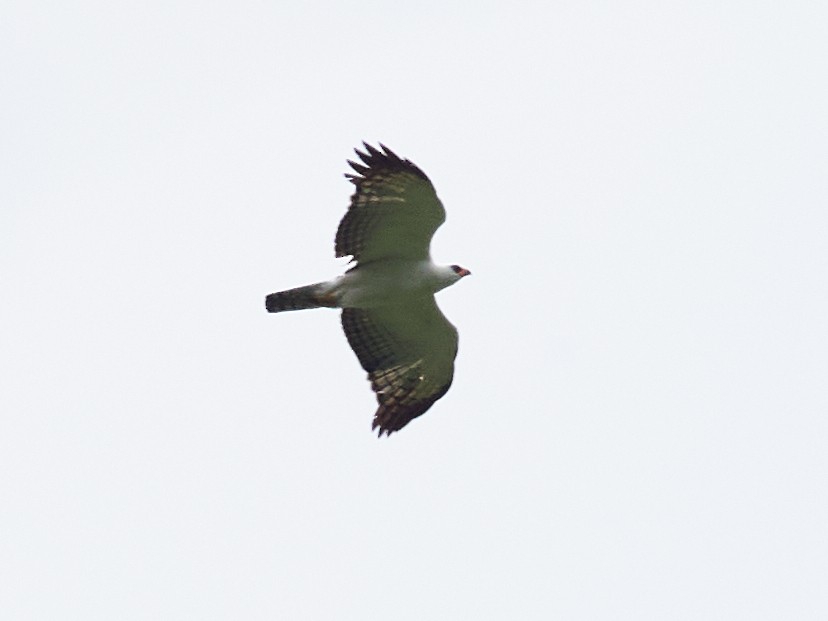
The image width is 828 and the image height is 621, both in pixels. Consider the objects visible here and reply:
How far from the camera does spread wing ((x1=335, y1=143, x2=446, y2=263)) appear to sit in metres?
23.5

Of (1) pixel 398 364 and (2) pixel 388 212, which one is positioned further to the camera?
(1) pixel 398 364

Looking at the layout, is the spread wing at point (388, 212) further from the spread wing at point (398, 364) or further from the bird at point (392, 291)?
the spread wing at point (398, 364)

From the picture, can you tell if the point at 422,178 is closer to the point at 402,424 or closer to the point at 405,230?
the point at 405,230

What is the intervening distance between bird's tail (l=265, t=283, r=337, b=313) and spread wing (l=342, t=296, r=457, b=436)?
675 millimetres

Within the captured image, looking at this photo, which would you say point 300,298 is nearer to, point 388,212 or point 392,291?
point 392,291

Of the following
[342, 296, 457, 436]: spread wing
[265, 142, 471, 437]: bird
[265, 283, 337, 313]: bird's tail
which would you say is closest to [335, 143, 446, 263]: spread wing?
[265, 142, 471, 437]: bird

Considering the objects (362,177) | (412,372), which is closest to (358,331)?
(412,372)

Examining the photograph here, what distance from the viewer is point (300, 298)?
24.8 m

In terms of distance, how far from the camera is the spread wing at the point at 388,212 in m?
23.5

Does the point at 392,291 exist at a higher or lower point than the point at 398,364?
higher

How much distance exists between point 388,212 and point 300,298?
1766mm

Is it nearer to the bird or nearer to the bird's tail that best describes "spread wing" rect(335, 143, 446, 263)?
the bird

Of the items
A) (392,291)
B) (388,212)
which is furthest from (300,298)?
(388,212)

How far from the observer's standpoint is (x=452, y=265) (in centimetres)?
2456
